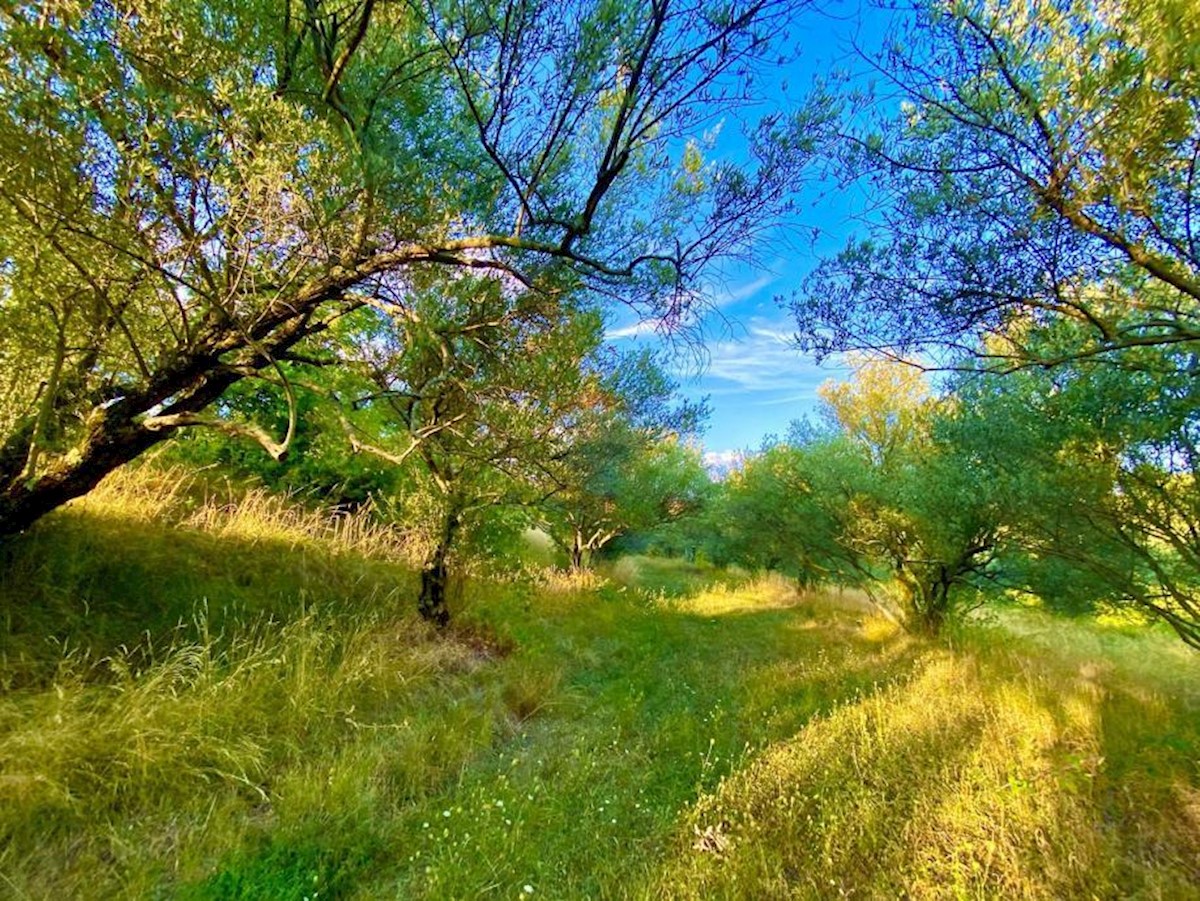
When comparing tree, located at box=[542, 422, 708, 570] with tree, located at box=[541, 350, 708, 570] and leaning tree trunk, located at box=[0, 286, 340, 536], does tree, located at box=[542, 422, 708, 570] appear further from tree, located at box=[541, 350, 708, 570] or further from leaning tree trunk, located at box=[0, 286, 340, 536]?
leaning tree trunk, located at box=[0, 286, 340, 536]

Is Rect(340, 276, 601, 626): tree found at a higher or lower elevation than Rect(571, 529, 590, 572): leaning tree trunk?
higher

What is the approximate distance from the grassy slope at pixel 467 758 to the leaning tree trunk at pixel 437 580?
0.30m

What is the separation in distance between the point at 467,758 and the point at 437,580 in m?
2.71

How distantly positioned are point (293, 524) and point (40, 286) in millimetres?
3927

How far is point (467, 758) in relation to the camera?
3525 millimetres

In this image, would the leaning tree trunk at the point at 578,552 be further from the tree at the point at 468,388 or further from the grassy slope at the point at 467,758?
the grassy slope at the point at 467,758

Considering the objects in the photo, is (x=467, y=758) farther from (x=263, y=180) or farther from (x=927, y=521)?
(x=927, y=521)

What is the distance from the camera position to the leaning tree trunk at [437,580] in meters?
5.84

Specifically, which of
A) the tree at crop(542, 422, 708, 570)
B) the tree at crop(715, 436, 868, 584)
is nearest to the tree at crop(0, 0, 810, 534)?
the tree at crop(542, 422, 708, 570)

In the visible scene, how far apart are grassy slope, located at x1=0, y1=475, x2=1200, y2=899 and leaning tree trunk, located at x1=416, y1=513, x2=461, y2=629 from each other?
0.99 feet

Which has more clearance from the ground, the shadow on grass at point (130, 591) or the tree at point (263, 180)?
the tree at point (263, 180)

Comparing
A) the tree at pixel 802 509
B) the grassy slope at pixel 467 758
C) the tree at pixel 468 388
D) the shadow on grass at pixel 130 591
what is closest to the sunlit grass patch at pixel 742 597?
the tree at pixel 802 509

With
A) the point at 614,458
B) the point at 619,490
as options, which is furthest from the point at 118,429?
the point at 619,490

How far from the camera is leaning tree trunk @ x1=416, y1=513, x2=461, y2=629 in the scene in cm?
584
